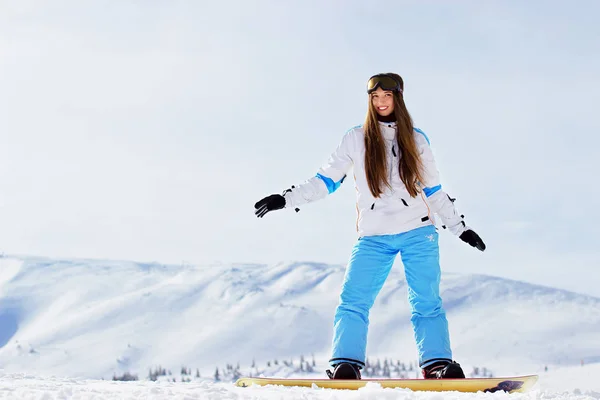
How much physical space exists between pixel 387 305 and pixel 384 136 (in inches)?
3594

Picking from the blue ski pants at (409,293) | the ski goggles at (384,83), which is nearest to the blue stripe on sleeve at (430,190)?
the blue ski pants at (409,293)

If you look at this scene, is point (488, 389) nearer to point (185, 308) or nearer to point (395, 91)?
Answer: point (395, 91)

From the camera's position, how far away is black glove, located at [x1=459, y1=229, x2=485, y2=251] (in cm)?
586

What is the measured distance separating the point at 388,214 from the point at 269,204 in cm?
100

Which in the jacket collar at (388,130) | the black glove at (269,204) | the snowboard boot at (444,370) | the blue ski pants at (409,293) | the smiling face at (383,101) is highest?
the smiling face at (383,101)

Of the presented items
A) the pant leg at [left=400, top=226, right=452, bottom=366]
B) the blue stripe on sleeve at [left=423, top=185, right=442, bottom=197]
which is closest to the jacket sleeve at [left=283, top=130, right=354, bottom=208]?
the blue stripe on sleeve at [left=423, top=185, right=442, bottom=197]

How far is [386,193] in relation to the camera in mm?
5676

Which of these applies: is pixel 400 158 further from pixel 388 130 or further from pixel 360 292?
pixel 360 292

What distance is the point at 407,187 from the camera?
5.62 meters

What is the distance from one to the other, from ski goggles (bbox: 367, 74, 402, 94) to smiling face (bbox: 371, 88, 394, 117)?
3 centimetres

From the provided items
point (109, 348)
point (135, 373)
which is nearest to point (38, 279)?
point (109, 348)

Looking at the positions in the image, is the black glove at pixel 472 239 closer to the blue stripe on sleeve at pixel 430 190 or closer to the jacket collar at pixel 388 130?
the blue stripe on sleeve at pixel 430 190

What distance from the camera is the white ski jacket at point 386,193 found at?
18.5 ft

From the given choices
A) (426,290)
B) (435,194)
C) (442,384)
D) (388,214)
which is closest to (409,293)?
(426,290)
